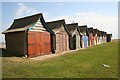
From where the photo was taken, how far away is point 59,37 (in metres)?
28.1

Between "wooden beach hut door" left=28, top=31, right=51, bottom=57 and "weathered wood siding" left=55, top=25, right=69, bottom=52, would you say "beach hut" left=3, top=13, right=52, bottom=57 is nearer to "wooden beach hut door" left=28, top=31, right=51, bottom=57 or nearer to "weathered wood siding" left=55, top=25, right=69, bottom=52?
"wooden beach hut door" left=28, top=31, right=51, bottom=57

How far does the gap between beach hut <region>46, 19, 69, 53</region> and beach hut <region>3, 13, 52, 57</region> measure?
200cm

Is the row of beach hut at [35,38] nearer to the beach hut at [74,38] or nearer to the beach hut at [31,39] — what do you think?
the beach hut at [31,39]

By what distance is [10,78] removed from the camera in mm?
9758

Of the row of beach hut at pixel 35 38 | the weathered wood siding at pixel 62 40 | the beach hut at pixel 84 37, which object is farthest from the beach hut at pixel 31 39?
the beach hut at pixel 84 37

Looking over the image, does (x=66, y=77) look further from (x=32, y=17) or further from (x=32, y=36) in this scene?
(x=32, y=17)

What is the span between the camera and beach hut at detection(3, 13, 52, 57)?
66.0 ft

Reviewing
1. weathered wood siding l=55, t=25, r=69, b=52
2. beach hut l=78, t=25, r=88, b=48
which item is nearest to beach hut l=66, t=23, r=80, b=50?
weathered wood siding l=55, t=25, r=69, b=52

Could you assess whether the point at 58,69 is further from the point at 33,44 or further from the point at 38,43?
the point at 38,43

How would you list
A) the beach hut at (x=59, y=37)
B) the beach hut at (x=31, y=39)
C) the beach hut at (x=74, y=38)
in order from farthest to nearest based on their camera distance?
1. the beach hut at (x=74, y=38)
2. the beach hut at (x=59, y=37)
3. the beach hut at (x=31, y=39)

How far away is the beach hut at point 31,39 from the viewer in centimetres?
2012

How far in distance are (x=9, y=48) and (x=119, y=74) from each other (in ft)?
53.3

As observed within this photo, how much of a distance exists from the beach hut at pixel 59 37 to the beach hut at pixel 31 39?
78.8 inches

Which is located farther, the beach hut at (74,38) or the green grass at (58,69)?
the beach hut at (74,38)
